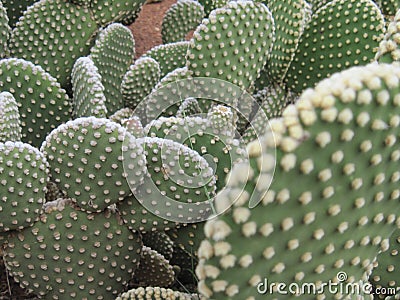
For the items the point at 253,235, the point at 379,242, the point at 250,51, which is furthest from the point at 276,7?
the point at 253,235

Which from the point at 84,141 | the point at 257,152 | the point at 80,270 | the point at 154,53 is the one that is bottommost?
the point at 80,270

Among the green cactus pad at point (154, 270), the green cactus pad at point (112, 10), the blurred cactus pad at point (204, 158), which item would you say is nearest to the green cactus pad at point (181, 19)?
the blurred cactus pad at point (204, 158)

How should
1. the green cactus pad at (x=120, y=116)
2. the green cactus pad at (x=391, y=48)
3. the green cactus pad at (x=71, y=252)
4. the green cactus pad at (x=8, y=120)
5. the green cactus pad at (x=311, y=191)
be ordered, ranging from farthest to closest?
the green cactus pad at (x=120, y=116)
the green cactus pad at (x=8, y=120)
the green cactus pad at (x=71, y=252)
the green cactus pad at (x=391, y=48)
the green cactus pad at (x=311, y=191)

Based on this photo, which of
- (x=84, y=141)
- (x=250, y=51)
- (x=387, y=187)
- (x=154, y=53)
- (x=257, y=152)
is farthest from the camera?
(x=154, y=53)

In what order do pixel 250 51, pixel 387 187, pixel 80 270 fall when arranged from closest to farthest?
pixel 387 187 < pixel 80 270 < pixel 250 51

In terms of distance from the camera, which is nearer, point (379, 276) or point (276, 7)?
point (379, 276)

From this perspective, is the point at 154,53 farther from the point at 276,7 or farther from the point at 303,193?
the point at 303,193

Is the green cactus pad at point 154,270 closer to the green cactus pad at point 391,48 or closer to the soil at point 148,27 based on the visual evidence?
the green cactus pad at point 391,48
